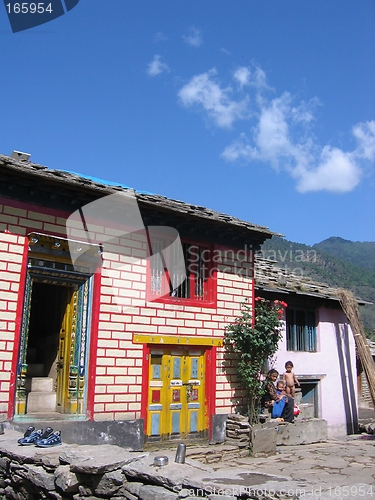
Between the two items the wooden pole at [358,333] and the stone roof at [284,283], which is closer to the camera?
the stone roof at [284,283]

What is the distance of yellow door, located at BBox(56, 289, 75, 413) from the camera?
375 inches

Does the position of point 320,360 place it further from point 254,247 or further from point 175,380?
point 175,380

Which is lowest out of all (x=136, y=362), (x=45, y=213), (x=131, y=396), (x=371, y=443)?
(x=371, y=443)

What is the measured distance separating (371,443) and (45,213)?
32.0 ft

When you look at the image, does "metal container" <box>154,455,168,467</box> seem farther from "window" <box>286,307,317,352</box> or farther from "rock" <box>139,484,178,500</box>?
"window" <box>286,307,317,352</box>

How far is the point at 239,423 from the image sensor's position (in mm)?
11195

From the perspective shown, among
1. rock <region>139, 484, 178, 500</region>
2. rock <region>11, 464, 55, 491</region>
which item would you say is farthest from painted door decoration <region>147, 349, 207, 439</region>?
rock <region>139, 484, 178, 500</region>

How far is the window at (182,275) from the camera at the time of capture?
36.0 ft

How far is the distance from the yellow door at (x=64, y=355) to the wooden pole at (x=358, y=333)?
9.54 meters

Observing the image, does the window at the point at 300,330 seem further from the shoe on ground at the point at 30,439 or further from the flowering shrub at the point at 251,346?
the shoe on ground at the point at 30,439

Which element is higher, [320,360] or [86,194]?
[86,194]

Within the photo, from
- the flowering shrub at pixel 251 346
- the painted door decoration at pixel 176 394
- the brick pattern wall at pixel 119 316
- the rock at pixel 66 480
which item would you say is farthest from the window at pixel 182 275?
the rock at pixel 66 480

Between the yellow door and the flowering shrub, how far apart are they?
3.79 m

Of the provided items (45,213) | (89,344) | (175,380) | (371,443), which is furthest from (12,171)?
(371,443)
